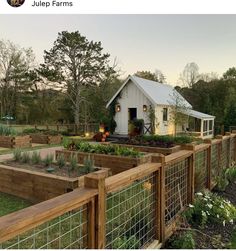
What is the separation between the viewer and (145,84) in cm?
2167

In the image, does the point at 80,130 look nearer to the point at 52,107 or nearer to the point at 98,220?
the point at 52,107

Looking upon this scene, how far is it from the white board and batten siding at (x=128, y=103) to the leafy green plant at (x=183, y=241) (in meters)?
16.9

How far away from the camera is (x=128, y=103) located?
21047 millimetres

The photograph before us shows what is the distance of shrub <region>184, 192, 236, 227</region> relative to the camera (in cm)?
415

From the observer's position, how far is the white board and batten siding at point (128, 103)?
20.5 meters

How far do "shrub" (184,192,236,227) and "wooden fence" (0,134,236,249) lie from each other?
19 cm

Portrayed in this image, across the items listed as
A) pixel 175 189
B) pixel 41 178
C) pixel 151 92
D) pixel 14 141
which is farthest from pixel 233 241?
pixel 151 92

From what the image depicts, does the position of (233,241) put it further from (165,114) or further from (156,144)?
(165,114)

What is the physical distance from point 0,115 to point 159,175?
3188 cm

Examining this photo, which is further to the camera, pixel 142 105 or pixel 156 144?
pixel 142 105

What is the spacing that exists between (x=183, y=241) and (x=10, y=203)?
11.6 feet

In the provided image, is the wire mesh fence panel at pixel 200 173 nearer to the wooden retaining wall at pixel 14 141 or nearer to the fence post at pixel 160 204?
the fence post at pixel 160 204

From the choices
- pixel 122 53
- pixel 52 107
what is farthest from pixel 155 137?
pixel 52 107

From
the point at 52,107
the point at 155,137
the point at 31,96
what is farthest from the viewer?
the point at 31,96
